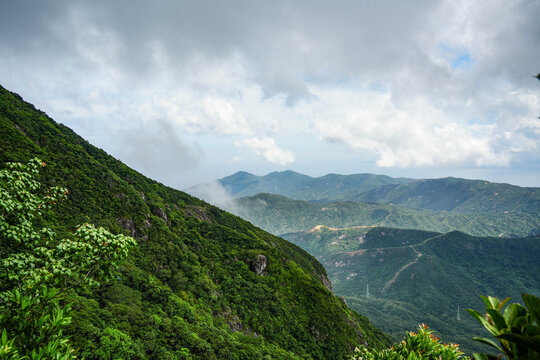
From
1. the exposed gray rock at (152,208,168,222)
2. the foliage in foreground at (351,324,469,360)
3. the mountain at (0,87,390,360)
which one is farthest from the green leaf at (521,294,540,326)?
the exposed gray rock at (152,208,168,222)

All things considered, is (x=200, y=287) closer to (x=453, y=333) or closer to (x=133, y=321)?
(x=133, y=321)

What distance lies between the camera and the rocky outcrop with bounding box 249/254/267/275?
73250mm

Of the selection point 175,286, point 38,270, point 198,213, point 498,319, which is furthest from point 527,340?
point 198,213

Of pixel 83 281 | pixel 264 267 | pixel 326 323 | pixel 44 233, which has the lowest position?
pixel 326 323

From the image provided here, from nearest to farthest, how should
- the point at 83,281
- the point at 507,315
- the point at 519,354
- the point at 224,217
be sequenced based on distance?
1. the point at 519,354
2. the point at 507,315
3. the point at 83,281
4. the point at 224,217

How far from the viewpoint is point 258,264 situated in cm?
7375

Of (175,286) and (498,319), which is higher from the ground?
(498,319)

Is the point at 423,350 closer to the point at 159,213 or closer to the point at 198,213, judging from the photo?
the point at 159,213

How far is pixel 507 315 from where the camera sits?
14.4 ft

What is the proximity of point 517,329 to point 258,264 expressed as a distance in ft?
240

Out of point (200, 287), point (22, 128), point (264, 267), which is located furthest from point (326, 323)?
point (22, 128)

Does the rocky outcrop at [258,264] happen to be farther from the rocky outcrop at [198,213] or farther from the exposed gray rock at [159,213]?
the rocky outcrop at [198,213]

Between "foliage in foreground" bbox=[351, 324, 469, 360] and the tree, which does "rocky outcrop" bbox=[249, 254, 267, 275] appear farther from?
the tree

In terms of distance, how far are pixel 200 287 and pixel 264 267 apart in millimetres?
24645
